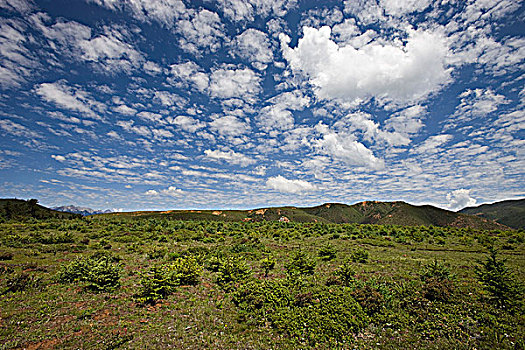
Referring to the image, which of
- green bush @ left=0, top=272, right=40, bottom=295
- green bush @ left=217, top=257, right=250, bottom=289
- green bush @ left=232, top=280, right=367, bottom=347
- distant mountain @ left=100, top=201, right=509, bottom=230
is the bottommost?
green bush @ left=232, top=280, right=367, bottom=347

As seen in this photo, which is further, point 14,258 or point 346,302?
point 14,258

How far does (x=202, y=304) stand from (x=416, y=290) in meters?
12.3

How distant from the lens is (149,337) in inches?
356

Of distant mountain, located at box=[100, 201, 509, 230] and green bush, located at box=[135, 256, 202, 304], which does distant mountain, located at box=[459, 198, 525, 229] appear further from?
green bush, located at box=[135, 256, 202, 304]

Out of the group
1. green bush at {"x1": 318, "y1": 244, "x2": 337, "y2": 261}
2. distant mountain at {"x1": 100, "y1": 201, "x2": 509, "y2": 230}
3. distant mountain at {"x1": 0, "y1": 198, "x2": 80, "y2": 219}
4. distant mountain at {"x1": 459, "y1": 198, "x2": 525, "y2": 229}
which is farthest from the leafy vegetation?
distant mountain at {"x1": 459, "y1": 198, "x2": 525, "y2": 229}

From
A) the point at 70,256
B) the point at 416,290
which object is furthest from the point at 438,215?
the point at 70,256

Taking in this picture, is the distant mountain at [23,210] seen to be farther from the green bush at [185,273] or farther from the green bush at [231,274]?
the green bush at [231,274]

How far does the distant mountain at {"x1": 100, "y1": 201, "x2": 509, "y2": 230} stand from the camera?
80938mm

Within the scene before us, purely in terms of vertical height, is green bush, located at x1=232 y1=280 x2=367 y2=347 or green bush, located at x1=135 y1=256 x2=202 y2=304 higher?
green bush, located at x1=135 y1=256 x2=202 y2=304

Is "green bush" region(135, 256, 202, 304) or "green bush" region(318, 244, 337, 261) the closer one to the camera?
"green bush" region(135, 256, 202, 304)

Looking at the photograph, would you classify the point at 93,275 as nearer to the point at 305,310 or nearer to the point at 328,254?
the point at 305,310

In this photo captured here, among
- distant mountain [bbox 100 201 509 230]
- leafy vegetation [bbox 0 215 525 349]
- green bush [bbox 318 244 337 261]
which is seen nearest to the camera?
leafy vegetation [bbox 0 215 525 349]

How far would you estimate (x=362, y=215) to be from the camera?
397ft

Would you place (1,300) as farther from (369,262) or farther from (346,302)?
(369,262)
